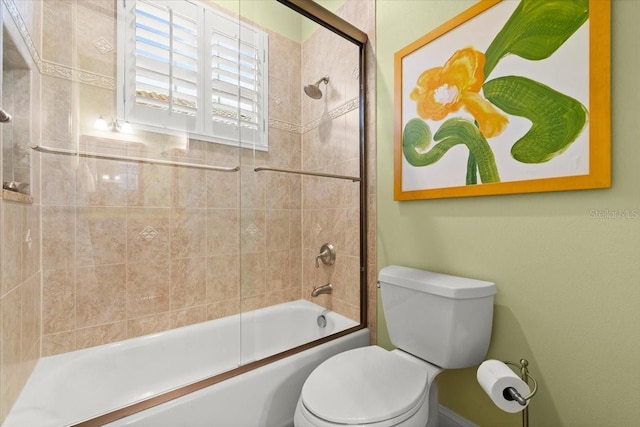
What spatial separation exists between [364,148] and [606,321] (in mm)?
1210

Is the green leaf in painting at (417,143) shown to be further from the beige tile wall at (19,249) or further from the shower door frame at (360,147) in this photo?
the beige tile wall at (19,249)

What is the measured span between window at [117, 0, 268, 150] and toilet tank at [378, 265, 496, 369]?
1.06 meters

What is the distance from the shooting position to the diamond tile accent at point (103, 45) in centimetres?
144

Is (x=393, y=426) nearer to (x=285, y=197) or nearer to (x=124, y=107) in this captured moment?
(x=285, y=197)

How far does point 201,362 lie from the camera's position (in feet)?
5.22

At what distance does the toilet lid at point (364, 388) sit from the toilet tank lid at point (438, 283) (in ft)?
0.96

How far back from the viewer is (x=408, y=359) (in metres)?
1.18

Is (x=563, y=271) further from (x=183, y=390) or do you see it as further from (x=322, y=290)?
(x=183, y=390)

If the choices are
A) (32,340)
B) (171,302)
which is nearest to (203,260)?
(171,302)

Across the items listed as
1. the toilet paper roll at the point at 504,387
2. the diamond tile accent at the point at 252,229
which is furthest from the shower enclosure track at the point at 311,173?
the toilet paper roll at the point at 504,387

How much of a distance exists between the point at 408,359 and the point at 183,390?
868 millimetres

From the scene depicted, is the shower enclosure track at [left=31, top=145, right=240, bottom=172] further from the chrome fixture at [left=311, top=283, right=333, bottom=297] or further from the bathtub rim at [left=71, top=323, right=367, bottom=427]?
the bathtub rim at [left=71, top=323, right=367, bottom=427]

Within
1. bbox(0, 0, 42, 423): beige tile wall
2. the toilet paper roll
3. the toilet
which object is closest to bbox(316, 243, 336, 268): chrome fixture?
the toilet

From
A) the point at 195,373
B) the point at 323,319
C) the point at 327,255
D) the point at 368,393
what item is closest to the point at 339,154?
the point at 327,255
